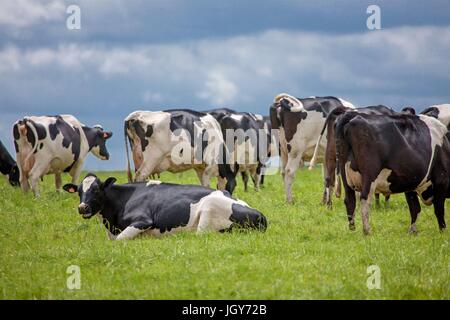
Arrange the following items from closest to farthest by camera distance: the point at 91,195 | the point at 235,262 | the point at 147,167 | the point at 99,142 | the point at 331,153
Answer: the point at 235,262, the point at 91,195, the point at 331,153, the point at 147,167, the point at 99,142

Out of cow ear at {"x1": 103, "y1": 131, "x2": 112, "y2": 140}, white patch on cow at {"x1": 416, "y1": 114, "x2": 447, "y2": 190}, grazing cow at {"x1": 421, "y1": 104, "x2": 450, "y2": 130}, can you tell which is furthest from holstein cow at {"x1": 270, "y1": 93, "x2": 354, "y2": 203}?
cow ear at {"x1": 103, "y1": 131, "x2": 112, "y2": 140}

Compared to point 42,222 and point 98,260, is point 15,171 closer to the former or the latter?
point 42,222

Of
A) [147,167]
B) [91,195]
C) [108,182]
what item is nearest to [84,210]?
[91,195]

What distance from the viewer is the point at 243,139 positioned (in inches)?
959

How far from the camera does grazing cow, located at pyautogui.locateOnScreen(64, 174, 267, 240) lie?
1326 centimetres

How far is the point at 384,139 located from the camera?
1300 centimetres

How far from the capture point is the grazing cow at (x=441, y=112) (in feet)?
67.4

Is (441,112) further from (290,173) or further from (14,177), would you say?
(14,177)

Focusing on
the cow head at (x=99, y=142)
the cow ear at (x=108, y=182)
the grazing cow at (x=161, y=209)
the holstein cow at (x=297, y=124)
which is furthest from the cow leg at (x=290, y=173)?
the cow head at (x=99, y=142)

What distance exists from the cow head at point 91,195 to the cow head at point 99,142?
11263mm

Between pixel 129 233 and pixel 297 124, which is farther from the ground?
pixel 297 124

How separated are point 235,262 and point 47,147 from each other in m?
12.4

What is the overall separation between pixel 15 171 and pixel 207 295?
57.4ft
